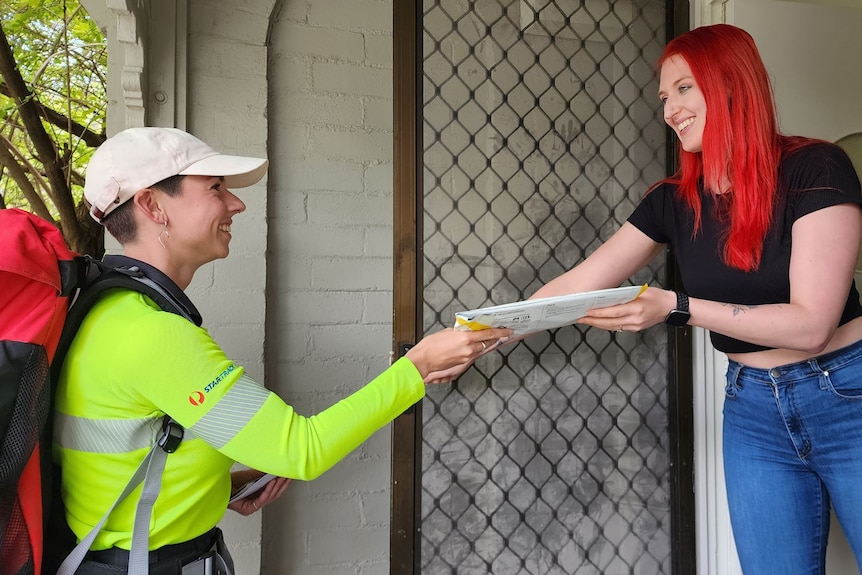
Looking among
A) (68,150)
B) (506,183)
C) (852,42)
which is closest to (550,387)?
(506,183)

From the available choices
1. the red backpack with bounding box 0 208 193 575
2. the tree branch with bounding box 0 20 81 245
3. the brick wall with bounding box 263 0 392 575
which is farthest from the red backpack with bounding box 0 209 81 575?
the tree branch with bounding box 0 20 81 245

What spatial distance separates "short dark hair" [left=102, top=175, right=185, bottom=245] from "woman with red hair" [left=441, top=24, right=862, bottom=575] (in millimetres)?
861

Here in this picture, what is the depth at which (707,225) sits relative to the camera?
1.50 metres

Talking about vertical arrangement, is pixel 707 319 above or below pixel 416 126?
below

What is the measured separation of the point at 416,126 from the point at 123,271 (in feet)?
3.24

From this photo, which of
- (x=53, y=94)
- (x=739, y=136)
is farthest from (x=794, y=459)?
(x=53, y=94)

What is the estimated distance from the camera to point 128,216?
1160 millimetres

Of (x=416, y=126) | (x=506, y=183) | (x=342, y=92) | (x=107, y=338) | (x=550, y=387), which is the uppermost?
(x=342, y=92)

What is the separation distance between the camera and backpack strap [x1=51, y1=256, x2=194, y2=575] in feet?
3.24

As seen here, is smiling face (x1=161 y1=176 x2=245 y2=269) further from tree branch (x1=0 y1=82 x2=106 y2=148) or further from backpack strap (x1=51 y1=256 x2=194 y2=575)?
tree branch (x1=0 y1=82 x2=106 y2=148)

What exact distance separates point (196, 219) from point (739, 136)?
1182 millimetres

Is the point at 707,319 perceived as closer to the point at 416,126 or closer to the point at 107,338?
the point at 416,126

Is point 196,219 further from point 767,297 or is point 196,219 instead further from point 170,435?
point 767,297

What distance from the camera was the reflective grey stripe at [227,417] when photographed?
987 mm
